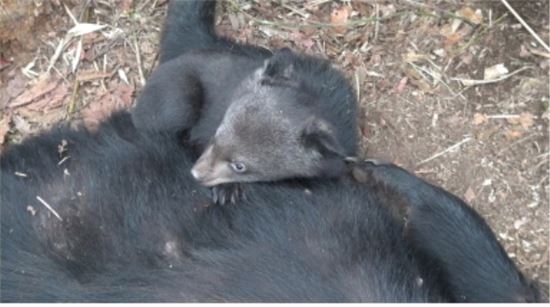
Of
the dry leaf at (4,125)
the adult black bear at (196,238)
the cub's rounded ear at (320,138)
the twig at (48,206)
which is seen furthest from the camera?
the dry leaf at (4,125)

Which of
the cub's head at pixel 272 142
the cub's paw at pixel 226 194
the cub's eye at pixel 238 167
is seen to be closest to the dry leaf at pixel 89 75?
the cub's head at pixel 272 142

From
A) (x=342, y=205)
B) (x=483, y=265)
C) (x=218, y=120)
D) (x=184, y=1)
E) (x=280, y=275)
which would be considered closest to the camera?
(x=280, y=275)

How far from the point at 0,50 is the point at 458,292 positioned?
2643 mm

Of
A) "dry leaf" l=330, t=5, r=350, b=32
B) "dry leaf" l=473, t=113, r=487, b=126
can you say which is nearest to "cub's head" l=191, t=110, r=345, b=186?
"dry leaf" l=330, t=5, r=350, b=32

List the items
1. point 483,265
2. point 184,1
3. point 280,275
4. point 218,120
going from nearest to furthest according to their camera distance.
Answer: point 280,275, point 483,265, point 218,120, point 184,1

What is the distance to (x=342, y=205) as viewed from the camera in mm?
3285

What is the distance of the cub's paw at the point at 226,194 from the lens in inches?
131

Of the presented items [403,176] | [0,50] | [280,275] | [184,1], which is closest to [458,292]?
[403,176]

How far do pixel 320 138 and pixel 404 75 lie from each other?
3.63ft

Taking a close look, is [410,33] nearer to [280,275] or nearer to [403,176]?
[403,176]

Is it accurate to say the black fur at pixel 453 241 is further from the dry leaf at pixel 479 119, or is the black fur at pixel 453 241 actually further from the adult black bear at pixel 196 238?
the dry leaf at pixel 479 119

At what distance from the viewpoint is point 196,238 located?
3168mm

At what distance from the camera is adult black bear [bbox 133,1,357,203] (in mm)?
3486

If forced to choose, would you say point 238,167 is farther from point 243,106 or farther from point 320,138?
point 320,138
